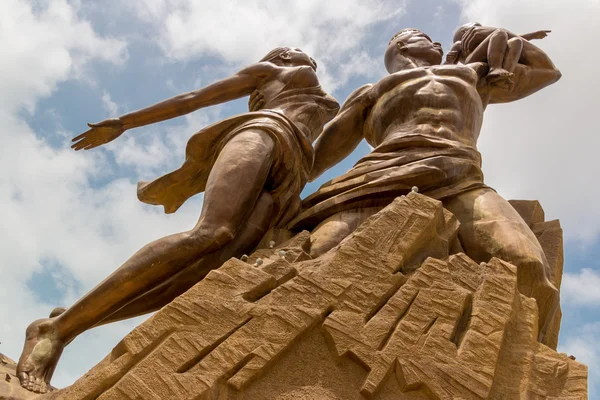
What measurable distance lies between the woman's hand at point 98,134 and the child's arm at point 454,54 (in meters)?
2.65

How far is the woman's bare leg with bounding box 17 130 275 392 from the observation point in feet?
12.8

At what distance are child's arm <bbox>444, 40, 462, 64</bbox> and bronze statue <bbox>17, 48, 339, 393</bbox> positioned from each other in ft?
4.08

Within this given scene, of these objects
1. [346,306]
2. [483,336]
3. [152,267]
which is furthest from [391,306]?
[152,267]

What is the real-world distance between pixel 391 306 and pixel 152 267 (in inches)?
53.2

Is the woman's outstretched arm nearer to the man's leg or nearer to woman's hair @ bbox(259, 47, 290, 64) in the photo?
woman's hair @ bbox(259, 47, 290, 64)

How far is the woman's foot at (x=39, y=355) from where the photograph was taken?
3.69 m

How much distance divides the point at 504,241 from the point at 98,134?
278 cm

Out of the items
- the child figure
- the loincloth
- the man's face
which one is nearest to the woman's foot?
the loincloth

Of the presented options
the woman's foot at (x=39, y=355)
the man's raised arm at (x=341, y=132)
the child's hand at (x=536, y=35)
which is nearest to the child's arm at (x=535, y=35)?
the child's hand at (x=536, y=35)

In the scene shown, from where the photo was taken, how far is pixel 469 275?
3.70 m

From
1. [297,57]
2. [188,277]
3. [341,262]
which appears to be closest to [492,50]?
[297,57]

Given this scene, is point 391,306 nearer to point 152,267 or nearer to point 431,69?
point 152,267

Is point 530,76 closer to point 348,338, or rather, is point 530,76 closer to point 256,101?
point 256,101

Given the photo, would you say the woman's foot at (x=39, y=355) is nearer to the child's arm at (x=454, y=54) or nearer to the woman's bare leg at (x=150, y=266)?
the woman's bare leg at (x=150, y=266)
